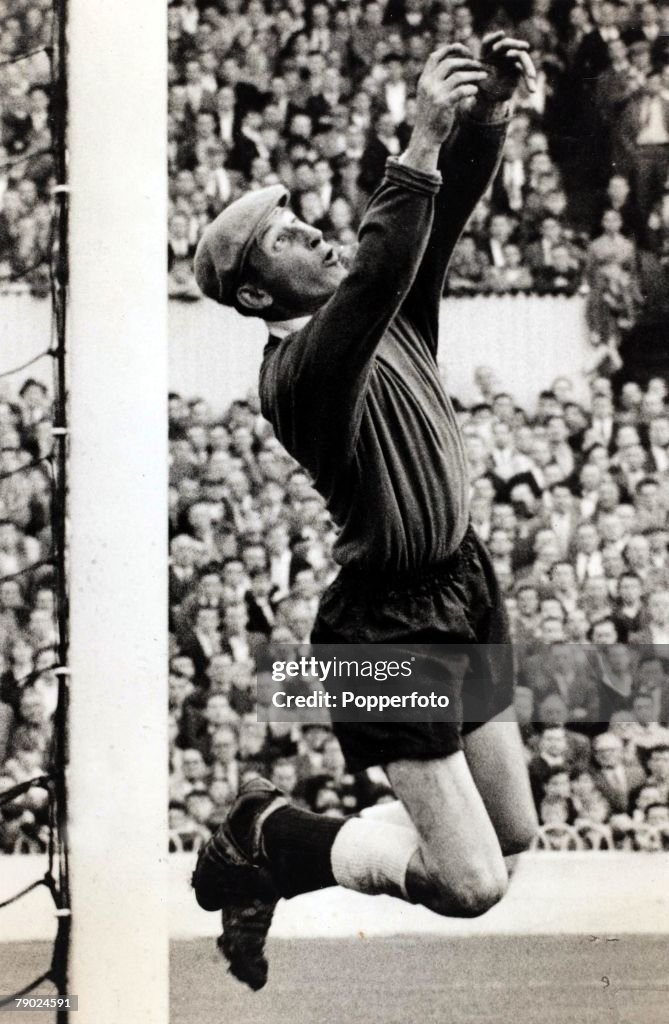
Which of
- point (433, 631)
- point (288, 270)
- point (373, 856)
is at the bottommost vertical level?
point (373, 856)

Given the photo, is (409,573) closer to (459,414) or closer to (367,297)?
(459,414)

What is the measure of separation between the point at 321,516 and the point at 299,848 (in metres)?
0.92

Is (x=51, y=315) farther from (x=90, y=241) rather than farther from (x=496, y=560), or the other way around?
(x=496, y=560)

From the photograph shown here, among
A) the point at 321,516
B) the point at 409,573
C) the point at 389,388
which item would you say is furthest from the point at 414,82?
the point at 409,573

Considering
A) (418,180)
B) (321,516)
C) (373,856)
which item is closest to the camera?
(418,180)

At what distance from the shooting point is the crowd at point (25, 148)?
3523mm

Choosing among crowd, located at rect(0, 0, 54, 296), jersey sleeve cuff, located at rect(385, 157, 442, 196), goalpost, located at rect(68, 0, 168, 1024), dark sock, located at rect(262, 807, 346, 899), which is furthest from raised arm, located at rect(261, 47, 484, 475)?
dark sock, located at rect(262, 807, 346, 899)

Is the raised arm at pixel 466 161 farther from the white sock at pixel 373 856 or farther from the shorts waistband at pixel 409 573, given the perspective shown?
the white sock at pixel 373 856

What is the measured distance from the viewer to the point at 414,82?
137 inches

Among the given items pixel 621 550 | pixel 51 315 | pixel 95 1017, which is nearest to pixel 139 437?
pixel 51 315

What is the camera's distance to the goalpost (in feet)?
11.3

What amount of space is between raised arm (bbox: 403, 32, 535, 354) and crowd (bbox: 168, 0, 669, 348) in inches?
1.9

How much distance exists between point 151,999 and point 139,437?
1578 millimetres

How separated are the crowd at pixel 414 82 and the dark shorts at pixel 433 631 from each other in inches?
32.0
